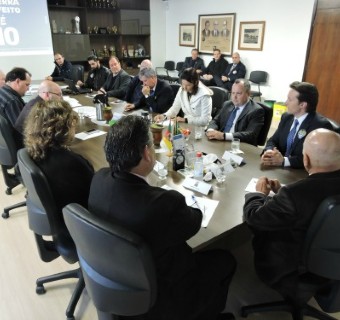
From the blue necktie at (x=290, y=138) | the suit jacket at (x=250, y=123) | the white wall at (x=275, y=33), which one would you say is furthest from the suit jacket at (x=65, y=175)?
the white wall at (x=275, y=33)

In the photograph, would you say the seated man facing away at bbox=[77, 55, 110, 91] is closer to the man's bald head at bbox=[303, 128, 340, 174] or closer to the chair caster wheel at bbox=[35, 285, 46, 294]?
the chair caster wheel at bbox=[35, 285, 46, 294]

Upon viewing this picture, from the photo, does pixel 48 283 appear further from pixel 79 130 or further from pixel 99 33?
pixel 99 33

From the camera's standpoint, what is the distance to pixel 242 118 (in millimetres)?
2646

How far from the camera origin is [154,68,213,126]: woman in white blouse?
10.1 ft

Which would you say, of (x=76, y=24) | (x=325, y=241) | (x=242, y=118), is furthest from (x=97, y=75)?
(x=325, y=241)

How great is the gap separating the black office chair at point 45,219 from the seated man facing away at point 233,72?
215 inches

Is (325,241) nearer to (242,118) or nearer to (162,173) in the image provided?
(162,173)

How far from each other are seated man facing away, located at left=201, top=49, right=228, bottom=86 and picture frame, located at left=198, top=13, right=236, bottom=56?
227 mm

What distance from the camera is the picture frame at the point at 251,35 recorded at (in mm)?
6008

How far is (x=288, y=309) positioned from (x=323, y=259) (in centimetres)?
60

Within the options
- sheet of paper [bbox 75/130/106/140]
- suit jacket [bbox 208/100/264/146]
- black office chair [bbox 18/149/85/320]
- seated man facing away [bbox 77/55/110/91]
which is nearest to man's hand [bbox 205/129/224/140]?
suit jacket [bbox 208/100/264/146]

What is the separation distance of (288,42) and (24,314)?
5898 millimetres

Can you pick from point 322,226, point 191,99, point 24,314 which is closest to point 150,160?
point 322,226

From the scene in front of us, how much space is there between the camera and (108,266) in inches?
41.6
